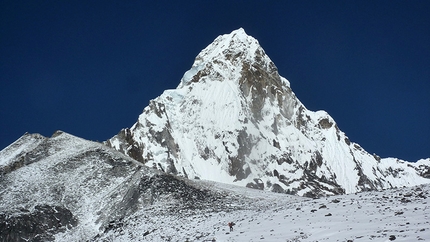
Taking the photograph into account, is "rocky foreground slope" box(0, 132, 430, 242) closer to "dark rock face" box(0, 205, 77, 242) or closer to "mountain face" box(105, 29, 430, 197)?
"dark rock face" box(0, 205, 77, 242)

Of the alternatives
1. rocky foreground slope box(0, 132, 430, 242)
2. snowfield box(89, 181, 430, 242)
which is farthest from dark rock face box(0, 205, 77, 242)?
snowfield box(89, 181, 430, 242)

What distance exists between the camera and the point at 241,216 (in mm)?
45500

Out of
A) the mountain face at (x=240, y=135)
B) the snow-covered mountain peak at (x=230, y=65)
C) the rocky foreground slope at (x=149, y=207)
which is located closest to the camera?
the rocky foreground slope at (x=149, y=207)

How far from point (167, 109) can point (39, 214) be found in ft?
339

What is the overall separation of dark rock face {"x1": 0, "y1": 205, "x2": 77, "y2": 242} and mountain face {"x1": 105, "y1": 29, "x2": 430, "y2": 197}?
7240cm

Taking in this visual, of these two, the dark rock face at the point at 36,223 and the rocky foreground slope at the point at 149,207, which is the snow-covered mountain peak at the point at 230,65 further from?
the dark rock face at the point at 36,223

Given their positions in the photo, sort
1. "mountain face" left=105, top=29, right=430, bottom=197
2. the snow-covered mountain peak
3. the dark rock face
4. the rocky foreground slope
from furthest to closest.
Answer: the snow-covered mountain peak
"mountain face" left=105, top=29, right=430, bottom=197
the dark rock face
the rocky foreground slope

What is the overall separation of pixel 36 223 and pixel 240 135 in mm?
102453

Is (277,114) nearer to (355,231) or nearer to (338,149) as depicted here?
(338,149)

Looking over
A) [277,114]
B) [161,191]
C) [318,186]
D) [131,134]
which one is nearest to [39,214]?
[161,191]

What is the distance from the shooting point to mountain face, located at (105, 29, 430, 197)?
14688 centimetres

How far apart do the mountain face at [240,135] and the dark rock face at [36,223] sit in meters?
72.4

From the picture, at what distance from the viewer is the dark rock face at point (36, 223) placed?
59.0m

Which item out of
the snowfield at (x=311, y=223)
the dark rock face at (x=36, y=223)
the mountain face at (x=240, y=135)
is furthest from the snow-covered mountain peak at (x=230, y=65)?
the snowfield at (x=311, y=223)
